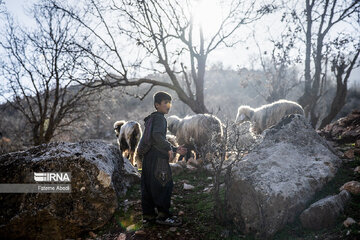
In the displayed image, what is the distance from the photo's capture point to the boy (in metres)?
3.38

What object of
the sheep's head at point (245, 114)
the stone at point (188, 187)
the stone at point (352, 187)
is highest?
the sheep's head at point (245, 114)

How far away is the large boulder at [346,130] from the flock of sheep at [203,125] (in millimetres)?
1084

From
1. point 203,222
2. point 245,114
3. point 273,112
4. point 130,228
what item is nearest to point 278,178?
point 203,222

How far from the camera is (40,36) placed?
885cm

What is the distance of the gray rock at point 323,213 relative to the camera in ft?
8.77

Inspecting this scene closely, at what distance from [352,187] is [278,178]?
927mm

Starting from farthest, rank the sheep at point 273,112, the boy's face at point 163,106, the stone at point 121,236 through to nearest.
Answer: the sheep at point 273,112
the boy's face at point 163,106
the stone at point 121,236

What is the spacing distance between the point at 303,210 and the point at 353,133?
140 inches

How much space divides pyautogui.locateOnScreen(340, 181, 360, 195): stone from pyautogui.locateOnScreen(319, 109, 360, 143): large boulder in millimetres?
2685

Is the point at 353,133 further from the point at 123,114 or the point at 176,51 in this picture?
the point at 123,114

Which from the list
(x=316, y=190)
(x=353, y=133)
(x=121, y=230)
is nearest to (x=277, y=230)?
(x=316, y=190)

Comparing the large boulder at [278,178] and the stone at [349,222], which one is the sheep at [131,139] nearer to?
the large boulder at [278,178]

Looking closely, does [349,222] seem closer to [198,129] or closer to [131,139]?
[198,129]

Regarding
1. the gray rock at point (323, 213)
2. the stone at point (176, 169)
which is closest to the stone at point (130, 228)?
the gray rock at point (323, 213)
